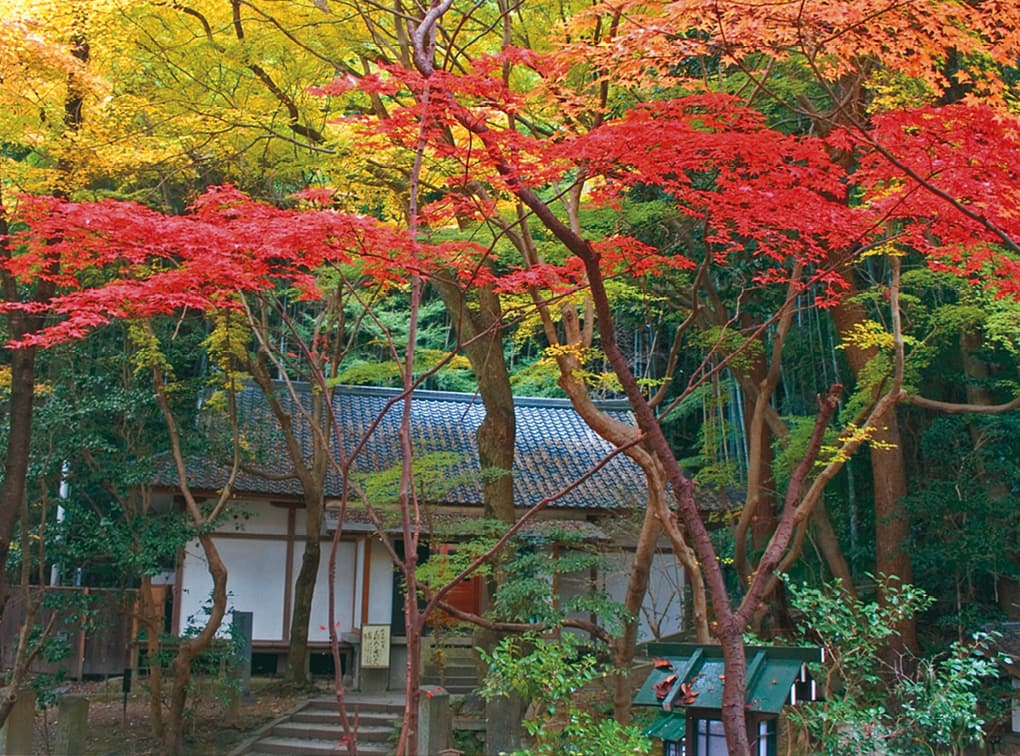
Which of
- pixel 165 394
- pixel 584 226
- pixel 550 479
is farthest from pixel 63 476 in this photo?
pixel 550 479

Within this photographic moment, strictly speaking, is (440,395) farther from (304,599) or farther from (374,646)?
(374,646)

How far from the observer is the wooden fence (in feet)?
37.2

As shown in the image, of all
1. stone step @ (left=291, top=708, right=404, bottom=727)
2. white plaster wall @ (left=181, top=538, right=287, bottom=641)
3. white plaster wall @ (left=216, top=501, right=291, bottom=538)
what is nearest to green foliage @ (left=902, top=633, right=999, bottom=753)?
stone step @ (left=291, top=708, right=404, bottom=727)

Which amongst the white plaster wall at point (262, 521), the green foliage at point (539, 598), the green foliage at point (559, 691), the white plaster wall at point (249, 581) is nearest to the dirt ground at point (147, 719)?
the white plaster wall at point (249, 581)

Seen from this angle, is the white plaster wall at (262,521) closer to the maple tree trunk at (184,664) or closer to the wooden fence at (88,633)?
the wooden fence at (88,633)

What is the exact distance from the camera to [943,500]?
11023mm

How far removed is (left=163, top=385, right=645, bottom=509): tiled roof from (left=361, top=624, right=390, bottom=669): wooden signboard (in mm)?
1926

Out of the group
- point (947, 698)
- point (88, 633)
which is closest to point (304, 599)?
point (88, 633)

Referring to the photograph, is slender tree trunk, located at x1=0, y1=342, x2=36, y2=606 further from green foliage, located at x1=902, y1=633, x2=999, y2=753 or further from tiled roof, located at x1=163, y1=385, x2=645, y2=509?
green foliage, located at x1=902, y1=633, x2=999, y2=753

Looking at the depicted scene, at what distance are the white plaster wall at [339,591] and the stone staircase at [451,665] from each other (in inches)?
64.9

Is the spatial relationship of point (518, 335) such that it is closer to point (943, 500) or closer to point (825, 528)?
point (825, 528)

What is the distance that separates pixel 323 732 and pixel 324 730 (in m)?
0.03

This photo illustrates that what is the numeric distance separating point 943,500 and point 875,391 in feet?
6.92

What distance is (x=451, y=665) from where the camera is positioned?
1360 centimetres
